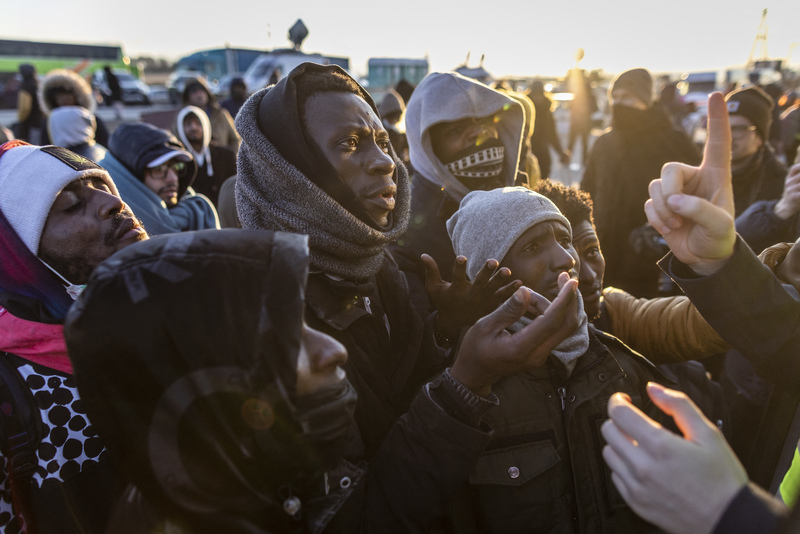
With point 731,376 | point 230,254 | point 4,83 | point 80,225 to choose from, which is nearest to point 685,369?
point 731,376

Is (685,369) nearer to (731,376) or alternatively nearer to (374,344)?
(731,376)

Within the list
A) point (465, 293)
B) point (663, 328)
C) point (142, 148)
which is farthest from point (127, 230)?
point (142, 148)

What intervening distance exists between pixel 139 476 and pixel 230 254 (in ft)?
1.62

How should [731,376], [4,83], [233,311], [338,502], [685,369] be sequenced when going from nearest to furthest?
[233,311] < [338,502] < [685,369] < [731,376] < [4,83]

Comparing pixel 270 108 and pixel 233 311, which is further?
pixel 270 108

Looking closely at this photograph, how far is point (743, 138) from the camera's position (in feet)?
11.9

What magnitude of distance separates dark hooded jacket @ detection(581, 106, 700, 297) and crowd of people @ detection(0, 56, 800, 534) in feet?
6.53

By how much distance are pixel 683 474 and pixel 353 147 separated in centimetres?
128

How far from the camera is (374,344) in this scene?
5.10 ft

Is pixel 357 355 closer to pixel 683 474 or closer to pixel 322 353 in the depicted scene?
pixel 322 353

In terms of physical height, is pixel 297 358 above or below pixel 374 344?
above

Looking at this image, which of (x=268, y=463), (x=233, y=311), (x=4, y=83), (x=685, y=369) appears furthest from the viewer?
(x=4, y=83)

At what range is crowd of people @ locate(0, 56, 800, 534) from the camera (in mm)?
898

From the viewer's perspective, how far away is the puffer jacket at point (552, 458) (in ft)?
4.86
